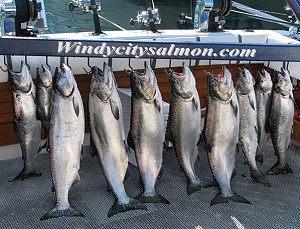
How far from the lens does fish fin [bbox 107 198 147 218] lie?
2551mm

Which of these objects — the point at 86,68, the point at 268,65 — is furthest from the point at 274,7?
the point at 86,68

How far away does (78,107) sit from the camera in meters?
2.45

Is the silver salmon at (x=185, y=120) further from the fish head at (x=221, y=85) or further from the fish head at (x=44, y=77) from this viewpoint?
the fish head at (x=44, y=77)

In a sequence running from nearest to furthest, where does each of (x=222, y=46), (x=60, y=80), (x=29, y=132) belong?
(x=60, y=80), (x=222, y=46), (x=29, y=132)

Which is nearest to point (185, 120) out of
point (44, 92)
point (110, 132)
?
point (110, 132)

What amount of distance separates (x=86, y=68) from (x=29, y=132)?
74 centimetres

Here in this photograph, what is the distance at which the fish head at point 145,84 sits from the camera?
2.46 m

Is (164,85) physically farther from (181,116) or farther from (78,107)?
(78,107)

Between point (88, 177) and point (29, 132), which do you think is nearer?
point (29, 132)

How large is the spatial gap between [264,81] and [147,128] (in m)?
Answer: 0.85

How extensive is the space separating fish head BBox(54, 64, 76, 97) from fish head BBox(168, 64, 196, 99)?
1.97 ft

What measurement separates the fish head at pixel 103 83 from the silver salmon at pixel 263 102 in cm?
101

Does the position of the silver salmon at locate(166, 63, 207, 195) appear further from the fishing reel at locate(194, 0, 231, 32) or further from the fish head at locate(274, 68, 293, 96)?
the fishing reel at locate(194, 0, 231, 32)

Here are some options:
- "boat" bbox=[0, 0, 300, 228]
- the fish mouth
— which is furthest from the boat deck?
the fish mouth
